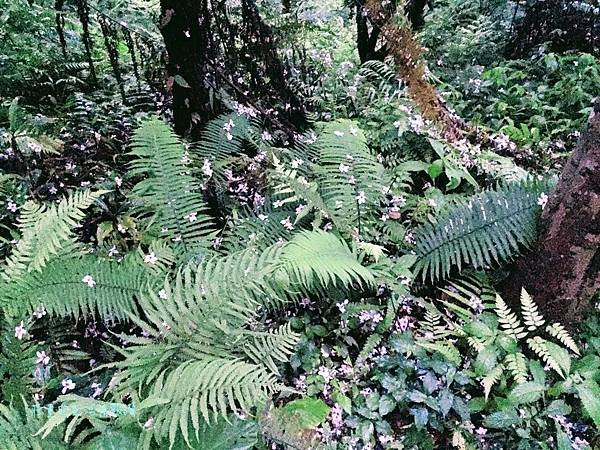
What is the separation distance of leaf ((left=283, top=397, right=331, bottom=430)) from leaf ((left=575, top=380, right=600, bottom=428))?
1.21m

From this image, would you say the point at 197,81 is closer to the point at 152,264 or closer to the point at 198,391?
the point at 152,264

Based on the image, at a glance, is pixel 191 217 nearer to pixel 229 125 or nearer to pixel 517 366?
pixel 229 125

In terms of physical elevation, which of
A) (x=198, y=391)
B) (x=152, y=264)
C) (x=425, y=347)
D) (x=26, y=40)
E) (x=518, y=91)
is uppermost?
(x=26, y=40)

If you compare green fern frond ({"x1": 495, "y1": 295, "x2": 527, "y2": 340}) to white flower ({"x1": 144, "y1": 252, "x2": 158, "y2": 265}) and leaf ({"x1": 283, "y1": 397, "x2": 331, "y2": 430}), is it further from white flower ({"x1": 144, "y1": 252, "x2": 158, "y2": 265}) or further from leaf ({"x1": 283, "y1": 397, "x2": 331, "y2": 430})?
white flower ({"x1": 144, "y1": 252, "x2": 158, "y2": 265})

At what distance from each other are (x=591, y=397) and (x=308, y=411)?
4.41 feet

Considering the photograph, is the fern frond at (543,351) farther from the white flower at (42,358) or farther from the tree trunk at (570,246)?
the white flower at (42,358)

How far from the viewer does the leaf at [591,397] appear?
8.34 ft

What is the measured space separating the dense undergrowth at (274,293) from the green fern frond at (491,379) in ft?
0.04

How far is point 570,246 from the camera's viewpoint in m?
2.93

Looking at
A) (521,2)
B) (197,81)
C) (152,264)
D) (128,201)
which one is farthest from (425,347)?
(521,2)

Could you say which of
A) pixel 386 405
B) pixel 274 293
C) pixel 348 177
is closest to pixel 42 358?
pixel 274 293

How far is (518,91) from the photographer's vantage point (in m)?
5.76

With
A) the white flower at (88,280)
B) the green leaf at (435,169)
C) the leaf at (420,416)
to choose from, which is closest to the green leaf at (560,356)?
the leaf at (420,416)

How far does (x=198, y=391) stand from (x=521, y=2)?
25.4 feet
